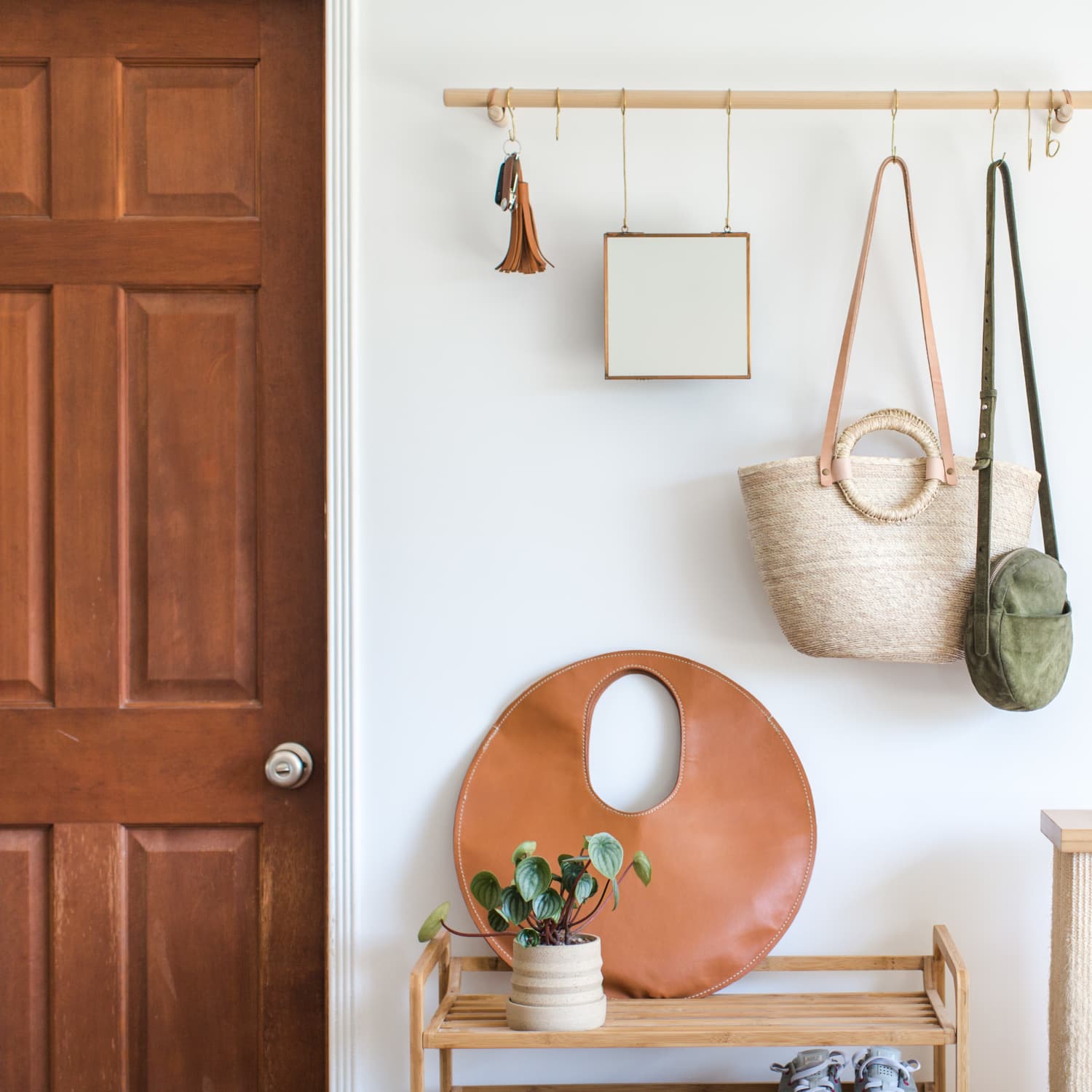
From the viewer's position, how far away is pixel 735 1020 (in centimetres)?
135

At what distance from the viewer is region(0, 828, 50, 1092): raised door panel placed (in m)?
1.58

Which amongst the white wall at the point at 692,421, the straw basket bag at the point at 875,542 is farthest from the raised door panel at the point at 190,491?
the straw basket bag at the point at 875,542

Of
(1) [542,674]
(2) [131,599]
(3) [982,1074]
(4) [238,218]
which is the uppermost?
(4) [238,218]

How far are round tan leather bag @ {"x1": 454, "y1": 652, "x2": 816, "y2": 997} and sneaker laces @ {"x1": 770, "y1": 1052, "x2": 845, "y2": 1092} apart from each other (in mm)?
146

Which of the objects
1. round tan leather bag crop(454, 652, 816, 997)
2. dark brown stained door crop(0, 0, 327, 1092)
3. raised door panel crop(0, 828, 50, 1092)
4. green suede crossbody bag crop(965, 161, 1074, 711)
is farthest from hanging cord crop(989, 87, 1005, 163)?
raised door panel crop(0, 828, 50, 1092)

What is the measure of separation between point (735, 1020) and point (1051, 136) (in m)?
1.37

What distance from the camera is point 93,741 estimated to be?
1.58m

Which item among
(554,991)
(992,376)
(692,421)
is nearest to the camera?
(554,991)

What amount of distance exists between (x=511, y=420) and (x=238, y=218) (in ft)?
1.77

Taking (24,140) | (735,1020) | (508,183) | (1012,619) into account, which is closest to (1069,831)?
(1012,619)

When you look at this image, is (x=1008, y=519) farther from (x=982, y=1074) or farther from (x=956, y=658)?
(x=982, y=1074)

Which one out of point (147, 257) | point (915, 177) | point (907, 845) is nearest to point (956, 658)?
point (907, 845)

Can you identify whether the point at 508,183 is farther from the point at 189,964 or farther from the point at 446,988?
the point at 189,964

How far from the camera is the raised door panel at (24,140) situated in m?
1.59
